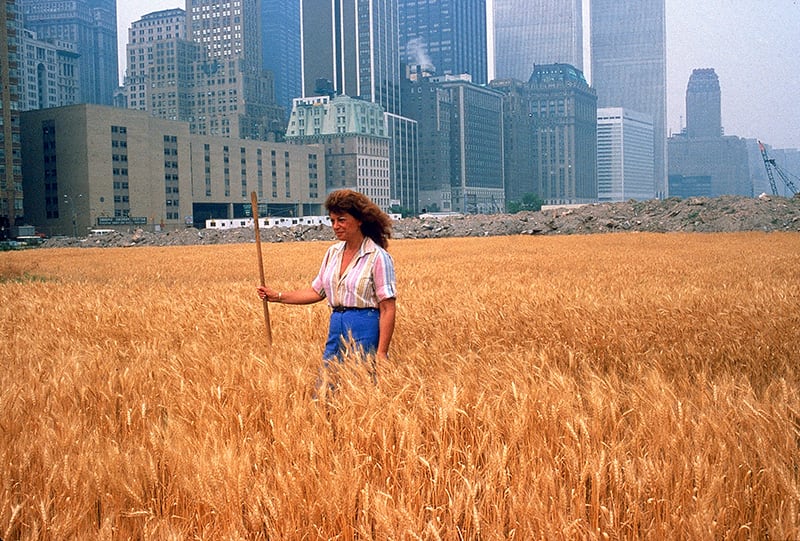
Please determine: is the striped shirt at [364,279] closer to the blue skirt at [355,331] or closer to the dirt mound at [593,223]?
the blue skirt at [355,331]

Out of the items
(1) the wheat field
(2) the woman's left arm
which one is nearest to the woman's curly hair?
(2) the woman's left arm

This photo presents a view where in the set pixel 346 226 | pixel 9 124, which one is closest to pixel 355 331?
pixel 346 226

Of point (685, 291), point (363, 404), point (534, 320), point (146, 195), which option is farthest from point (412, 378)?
point (146, 195)

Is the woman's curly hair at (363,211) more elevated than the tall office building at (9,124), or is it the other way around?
the tall office building at (9,124)

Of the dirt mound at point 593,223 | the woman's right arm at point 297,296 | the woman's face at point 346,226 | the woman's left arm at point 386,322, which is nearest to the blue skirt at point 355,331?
the woman's left arm at point 386,322

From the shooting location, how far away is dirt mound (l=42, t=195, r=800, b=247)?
54.3 meters

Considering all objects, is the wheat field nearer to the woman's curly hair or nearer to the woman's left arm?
the woman's left arm

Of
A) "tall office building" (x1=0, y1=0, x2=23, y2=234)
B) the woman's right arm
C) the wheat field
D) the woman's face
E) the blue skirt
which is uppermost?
"tall office building" (x1=0, y1=0, x2=23, y2=234)

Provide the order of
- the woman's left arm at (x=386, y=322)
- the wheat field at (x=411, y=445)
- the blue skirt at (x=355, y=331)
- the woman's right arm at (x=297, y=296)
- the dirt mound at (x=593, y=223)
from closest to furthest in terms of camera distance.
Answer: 1. the wheat field at (x=411, y=445)
2. the woman's left arm at (x=386, y=322)
3. the blue skirt at (x=355, y=331)
4. the woman's right arm at (x=297, y=296)
5. the dirt mound at (x=593, y=223)

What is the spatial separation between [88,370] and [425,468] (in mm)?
3552

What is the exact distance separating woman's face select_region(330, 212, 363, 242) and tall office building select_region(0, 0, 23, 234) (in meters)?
110

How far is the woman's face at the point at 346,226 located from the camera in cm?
666

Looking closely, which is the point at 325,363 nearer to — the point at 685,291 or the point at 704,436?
the point at 704,436

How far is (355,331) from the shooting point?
664 centimetres
